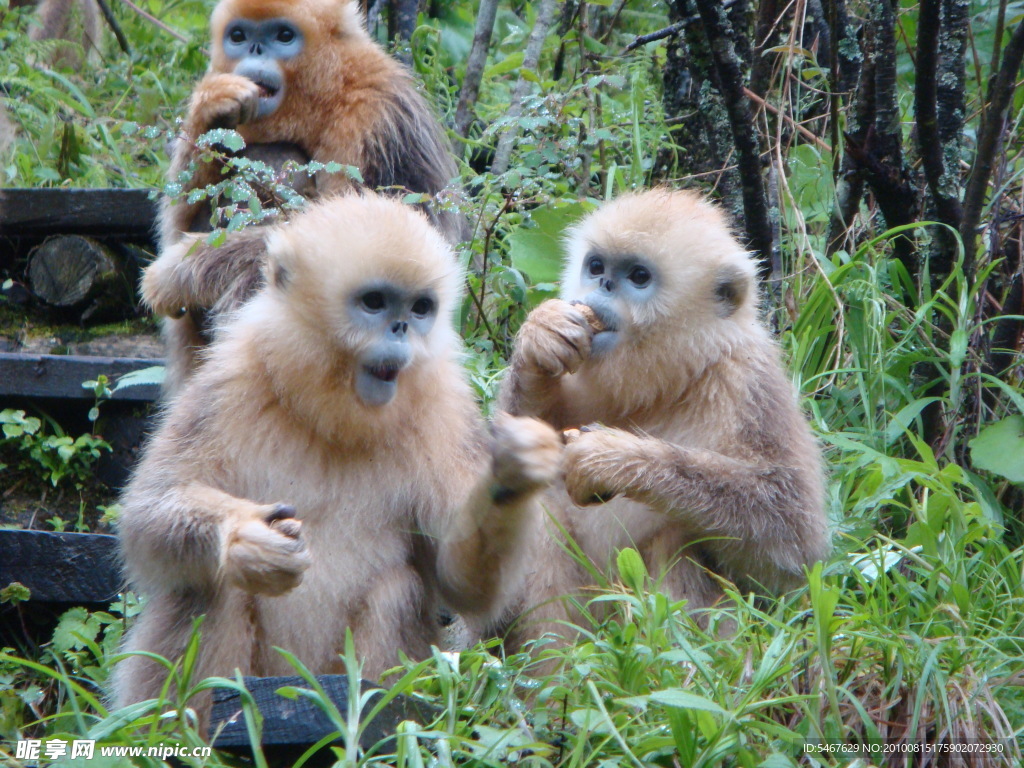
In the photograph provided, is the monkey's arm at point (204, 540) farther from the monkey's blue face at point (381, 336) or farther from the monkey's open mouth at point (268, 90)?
the monkey's open mouth at point (268, 90)

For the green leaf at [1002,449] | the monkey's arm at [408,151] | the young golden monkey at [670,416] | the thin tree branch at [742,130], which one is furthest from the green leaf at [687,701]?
the monkey's arm at [408,151]

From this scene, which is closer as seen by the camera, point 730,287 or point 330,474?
point 330,474

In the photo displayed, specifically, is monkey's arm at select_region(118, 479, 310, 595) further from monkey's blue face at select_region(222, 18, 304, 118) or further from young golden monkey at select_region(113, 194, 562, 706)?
monkey's blue face at select_region(222, 18, 304, 118)

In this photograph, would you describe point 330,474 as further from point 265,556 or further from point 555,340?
point 555,340

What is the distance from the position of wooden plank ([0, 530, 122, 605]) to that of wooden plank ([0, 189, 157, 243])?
63.4 inches

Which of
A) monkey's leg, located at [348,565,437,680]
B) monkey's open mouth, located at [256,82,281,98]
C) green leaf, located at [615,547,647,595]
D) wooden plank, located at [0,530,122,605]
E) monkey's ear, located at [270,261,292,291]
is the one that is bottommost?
wooden plank, located at [0,530,122,605]

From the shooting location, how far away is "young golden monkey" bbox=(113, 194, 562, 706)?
2852 mm

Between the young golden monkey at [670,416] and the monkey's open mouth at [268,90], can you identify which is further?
the monkey's open mouth at [268,90]

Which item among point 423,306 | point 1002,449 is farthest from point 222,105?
point 1002,449

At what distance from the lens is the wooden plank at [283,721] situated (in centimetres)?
241

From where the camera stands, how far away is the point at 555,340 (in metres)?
3.24

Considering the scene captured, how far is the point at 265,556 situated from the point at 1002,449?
2.57m

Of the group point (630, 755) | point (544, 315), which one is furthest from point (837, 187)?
point (630, 755)

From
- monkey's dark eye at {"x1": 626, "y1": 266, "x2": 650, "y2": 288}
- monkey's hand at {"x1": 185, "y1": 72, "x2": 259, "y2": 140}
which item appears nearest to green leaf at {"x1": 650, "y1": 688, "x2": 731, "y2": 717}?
monkey's dark eye at {"x1": 626, "y1": 266, "x2": 650, "y2": 288}
